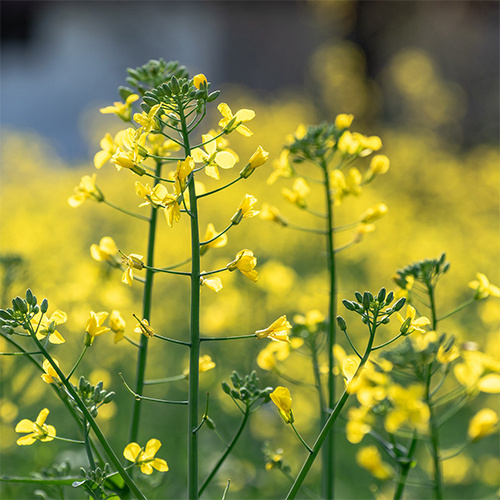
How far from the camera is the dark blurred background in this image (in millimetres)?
12656

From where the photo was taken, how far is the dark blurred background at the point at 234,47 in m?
12.7

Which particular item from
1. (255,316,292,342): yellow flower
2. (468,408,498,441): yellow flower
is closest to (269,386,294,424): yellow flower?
(255,316,292,342): yellow flower

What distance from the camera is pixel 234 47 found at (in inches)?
603

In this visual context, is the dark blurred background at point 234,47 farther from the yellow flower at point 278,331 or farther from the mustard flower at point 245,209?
the yellow flower at point 278,331

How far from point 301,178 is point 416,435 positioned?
957 millimetres

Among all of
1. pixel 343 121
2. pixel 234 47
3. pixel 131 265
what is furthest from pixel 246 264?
pixel 234 47

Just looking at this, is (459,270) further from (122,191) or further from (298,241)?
(122,191)

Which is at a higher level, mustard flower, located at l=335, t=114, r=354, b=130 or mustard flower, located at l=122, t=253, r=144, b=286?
mustard flower, located at l=335, t=114, r=354, b=130

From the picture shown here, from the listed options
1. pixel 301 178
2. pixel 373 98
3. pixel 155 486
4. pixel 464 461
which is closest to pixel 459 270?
pixel 464 461

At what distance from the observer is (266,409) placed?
3.35m

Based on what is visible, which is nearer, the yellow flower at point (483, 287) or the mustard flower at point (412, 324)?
the mustard flower at point (412, 324)

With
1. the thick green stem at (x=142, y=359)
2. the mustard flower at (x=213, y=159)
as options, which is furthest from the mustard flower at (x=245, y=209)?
the thick green stem at (x=142, y=359)

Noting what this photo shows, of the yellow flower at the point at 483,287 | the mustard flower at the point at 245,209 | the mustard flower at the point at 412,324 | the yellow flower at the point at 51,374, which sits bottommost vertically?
the yellow flower at the point at 51,374

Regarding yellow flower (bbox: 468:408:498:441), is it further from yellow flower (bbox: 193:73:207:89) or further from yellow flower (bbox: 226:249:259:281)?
yellow flower (bbox: 193:73:207:89)
